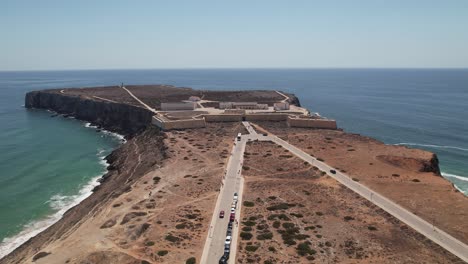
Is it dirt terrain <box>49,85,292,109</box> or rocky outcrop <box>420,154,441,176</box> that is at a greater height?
dirt terrain <box>49,85,292,109</box>

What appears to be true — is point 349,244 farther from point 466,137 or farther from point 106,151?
point 466,137

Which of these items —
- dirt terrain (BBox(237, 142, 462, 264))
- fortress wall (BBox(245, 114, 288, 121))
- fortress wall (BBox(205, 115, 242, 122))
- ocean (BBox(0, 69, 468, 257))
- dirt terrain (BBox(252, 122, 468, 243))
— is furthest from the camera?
fortress wall (BBox(245, 114, 288, 121))

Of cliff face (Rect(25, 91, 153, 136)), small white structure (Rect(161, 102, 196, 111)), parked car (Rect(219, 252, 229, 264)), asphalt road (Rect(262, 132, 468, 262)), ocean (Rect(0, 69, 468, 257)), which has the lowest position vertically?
ocean (Rect(0, 69, 468, 257))

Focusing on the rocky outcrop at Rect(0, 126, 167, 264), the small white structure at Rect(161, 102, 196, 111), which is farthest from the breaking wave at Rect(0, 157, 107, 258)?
the small white structure at Rect(161, 102, 196, 111)

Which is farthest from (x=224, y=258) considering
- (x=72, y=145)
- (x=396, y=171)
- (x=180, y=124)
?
(x=72, y=145)

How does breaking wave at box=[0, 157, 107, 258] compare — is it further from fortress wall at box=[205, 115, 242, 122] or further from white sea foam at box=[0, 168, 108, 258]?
fortress wall at box=[205, 115, 242, 122]

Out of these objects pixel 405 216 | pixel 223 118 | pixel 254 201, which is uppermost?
pixel 223 118

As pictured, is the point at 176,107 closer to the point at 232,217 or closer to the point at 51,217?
the point at 51,217

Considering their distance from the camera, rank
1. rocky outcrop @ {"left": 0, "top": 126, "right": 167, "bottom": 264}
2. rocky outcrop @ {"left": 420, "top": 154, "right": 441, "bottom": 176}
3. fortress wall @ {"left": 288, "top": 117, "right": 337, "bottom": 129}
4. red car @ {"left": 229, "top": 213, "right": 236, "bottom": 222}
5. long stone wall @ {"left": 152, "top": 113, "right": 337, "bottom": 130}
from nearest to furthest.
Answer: red car @ {"left": 229, "top": 213, "right": 236, "bottom": 222} < rocky outcrop @ {"left": 0, "top": 126, "right": 167, "bottom": 264} < rocky outcrop @ {"left": 420, "top": 154, "right": 441, "bottom": 176} < long stone wall @ {"left": 152, "top": 113, "right": 337, "bottom": 130} < fortress wall @ {"left": 288, "top": 117, "right": 337, "bottom": 129}
